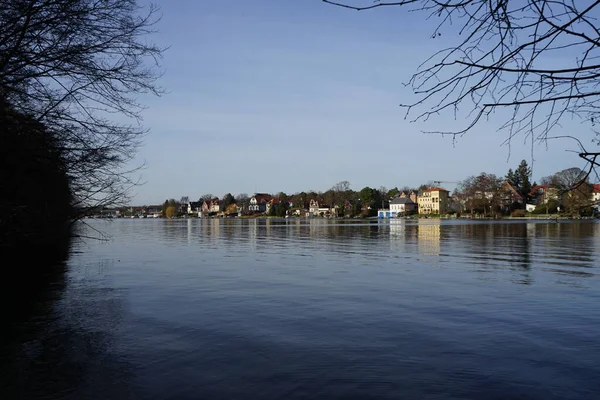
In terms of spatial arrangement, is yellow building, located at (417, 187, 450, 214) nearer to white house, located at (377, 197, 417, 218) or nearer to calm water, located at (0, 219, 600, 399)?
white house, located at (377, 197, 417, 218)

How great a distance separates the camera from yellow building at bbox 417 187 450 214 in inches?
6983

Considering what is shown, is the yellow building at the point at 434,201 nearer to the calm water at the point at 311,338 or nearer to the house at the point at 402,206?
the house at the point at 402,206

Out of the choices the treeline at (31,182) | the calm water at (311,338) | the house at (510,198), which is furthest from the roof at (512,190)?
the treeline at (31,182)

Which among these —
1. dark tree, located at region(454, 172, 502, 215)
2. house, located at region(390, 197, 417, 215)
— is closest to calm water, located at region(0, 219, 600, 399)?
dark tree, located at region(454, 172, 502, 215)

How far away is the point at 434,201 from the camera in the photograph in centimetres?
18062

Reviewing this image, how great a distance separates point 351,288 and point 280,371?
829cm

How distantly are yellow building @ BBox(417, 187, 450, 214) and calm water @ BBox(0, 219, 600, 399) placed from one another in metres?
165

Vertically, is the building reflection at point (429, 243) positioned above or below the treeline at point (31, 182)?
below

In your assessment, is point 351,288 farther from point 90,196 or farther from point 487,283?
point 90,196

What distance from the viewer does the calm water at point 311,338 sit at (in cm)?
680

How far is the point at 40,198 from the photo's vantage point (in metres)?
10.6

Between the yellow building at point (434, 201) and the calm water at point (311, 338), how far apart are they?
6490 inches

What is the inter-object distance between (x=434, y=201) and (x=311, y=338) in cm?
17901

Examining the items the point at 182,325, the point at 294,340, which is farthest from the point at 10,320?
the point at 294,340
